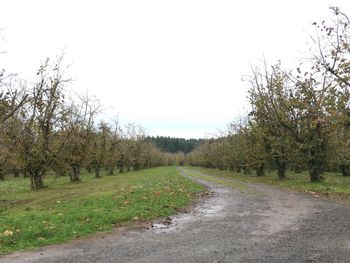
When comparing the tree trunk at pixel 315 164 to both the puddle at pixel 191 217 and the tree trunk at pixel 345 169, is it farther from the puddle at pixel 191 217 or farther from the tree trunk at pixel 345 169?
the tree trunk at pixel 345 169

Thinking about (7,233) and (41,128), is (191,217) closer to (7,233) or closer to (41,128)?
(7,233)

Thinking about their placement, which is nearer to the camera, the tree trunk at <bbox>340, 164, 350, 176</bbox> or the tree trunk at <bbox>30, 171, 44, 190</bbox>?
the tree trunk at <bbox>30, 171, 44, 190</bbox>

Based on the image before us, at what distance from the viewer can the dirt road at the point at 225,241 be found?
26.5ft

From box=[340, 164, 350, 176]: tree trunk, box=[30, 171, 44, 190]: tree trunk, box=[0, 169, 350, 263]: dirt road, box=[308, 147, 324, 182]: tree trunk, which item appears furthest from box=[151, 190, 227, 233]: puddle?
box=[340, 164, 350, 176]: tree trunk

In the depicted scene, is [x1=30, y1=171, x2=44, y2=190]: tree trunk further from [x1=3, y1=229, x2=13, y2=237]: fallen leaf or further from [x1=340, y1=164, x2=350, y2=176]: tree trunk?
[x1=340, y1=164, x2=350, y2=176]: tree trunk

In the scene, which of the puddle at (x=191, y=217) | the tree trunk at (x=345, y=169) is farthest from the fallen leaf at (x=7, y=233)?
the tree trunk at (x=345, y=169)

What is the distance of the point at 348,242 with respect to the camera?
8719 millimetres

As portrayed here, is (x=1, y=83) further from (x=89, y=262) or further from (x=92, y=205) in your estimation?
(x=89, y=262)

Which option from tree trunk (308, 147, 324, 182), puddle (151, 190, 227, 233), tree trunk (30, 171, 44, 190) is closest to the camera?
puddle (151, 190, 227, 233)

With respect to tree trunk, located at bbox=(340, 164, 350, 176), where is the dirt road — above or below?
below

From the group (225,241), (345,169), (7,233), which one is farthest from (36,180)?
(345,169)

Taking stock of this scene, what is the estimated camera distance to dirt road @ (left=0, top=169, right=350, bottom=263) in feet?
26.5

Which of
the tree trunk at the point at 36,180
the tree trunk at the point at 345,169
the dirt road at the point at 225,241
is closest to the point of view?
the dirt road at the point at 225,241

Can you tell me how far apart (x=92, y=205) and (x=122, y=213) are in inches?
116
